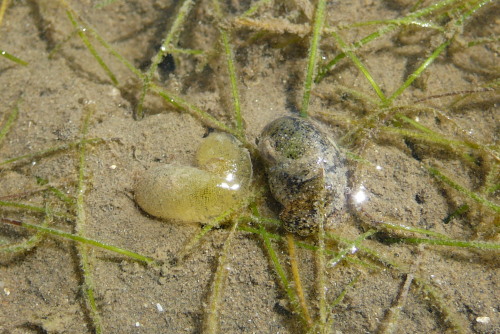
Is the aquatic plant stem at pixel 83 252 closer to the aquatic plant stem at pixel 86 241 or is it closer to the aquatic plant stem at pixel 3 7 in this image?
the aquatic plant stem at pixel 86 241

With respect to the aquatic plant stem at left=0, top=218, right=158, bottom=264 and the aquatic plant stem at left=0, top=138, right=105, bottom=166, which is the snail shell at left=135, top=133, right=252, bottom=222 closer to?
the aquatic plant stem at left=0, top=218, right=158, bottom=264

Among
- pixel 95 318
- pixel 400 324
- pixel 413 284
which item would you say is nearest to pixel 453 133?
pixel 413 284

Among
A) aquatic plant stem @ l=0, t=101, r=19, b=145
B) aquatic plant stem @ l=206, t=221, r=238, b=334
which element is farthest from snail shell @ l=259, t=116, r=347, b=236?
aquatic plant stem @ l=0, t=101, r=19, b=145

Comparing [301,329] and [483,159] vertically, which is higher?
[483,159]

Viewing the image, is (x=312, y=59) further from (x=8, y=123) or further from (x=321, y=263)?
(x=8, y=123)

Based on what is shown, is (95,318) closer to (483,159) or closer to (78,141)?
(78,141)

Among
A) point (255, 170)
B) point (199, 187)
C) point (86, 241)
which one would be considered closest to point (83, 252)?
point (86, 241)
